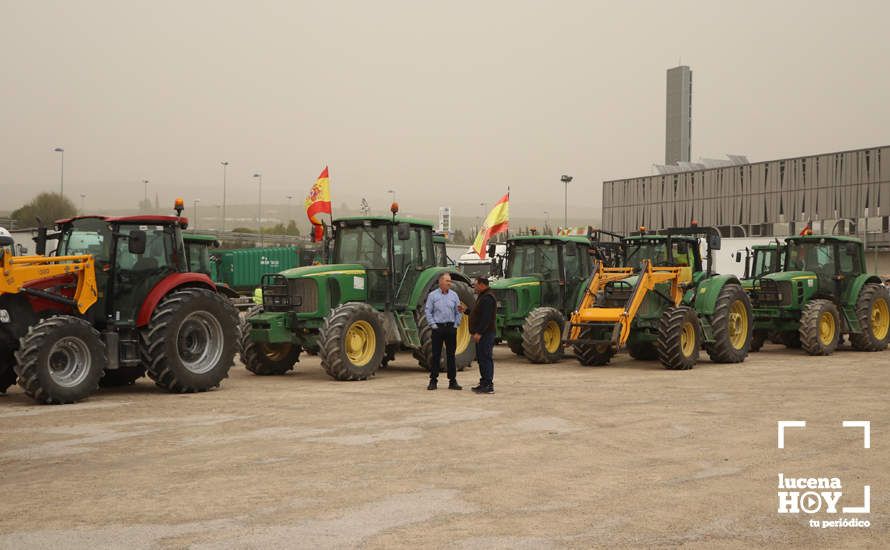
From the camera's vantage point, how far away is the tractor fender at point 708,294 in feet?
63.2

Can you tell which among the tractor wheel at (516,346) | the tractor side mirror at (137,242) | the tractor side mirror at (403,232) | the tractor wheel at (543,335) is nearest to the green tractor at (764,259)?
the tractor wheel at (516,346)

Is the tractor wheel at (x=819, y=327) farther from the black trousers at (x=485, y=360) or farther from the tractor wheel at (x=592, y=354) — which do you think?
the black trousers at (x=485, y=360)

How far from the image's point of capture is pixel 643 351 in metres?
20.7

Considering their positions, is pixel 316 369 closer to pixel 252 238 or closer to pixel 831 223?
pixel 252 238

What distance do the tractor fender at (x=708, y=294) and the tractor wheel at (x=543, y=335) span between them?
2.54m

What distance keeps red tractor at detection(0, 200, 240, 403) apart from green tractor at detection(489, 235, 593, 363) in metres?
6.38

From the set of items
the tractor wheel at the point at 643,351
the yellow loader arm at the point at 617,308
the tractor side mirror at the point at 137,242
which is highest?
the tractor side mirror at the point at 137,242

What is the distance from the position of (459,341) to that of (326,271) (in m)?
2.82

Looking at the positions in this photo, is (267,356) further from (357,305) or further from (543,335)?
(543,335)

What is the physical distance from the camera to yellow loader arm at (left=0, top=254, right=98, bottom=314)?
513 inches

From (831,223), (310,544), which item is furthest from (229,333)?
(831,223)

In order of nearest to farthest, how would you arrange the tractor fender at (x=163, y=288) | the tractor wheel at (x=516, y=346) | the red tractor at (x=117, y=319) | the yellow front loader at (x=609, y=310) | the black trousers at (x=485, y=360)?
the red tractor at (x=117, y=319) → the tractor fender at (x=163, y=288) → the black trousers at (x=485, y=360) → the yellow front loader at (x=609, y=310) → the tractor wheel at (x=516, y=346)

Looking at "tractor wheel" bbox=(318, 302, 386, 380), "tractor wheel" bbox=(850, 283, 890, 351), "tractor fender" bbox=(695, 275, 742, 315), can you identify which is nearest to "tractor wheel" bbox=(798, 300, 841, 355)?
"tractor wheel" bbox=(850, 283, 890, 351)

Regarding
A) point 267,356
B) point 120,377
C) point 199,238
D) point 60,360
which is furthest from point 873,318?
point 60,360
